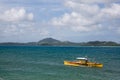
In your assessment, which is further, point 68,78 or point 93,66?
point 93,66

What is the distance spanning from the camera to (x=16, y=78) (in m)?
47.1

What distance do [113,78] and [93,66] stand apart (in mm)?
21580

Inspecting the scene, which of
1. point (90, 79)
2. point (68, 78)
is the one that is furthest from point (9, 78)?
point (90, 79)

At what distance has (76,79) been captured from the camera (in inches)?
1863

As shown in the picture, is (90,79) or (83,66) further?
(83,66)

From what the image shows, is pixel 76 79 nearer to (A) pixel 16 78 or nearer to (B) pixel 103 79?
(B) pixel 103 79

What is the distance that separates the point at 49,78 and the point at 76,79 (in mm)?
4227

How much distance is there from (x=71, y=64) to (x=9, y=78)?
28375 millimetres

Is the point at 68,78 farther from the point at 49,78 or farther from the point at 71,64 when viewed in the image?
the point at 71,64

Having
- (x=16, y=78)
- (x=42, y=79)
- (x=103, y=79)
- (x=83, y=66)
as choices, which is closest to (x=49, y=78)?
(x=42, y=79)

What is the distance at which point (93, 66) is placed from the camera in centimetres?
7088

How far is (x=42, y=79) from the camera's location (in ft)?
153

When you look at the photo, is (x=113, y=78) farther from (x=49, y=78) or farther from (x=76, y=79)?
(x=49, y=78)

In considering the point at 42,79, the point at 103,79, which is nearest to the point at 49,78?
the point at 42,79
